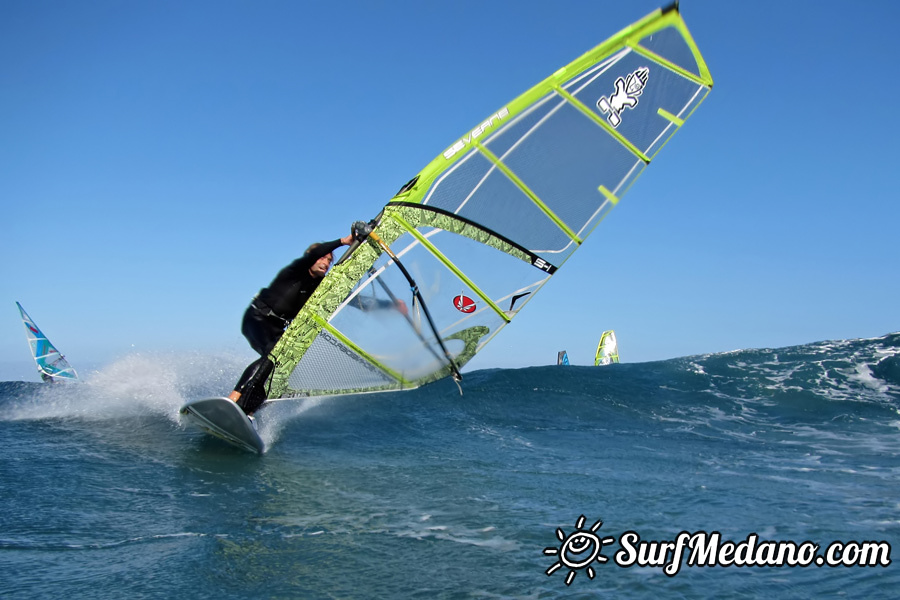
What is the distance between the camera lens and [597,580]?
9.12 feet

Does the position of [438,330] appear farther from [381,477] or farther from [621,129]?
[621,129]

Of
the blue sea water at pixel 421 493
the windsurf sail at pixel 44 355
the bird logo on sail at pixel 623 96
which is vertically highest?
the bird logo on sail at pixel 623 96

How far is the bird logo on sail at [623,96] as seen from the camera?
20.0 ft

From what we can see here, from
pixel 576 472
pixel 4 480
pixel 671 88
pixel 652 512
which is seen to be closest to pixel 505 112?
pixel 671 88

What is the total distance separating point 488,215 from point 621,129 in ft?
5.62

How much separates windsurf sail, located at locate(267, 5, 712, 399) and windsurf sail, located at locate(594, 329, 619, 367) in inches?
649

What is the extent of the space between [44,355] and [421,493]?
2523 cm

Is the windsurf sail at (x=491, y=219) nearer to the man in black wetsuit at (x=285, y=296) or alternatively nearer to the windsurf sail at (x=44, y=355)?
the man in black wetsuit at (x=285, y=296)

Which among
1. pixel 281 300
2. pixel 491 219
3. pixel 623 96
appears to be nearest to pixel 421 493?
pixel 281 300

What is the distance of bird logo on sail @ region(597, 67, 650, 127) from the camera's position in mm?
6109

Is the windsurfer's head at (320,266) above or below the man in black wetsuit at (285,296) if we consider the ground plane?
above

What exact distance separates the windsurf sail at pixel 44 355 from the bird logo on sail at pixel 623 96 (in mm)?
23447

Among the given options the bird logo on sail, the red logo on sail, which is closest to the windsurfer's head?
the red logo on sail

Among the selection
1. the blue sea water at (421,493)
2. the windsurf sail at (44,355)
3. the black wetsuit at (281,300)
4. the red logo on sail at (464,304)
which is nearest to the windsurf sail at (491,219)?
the red logo on sail at (464,304)
